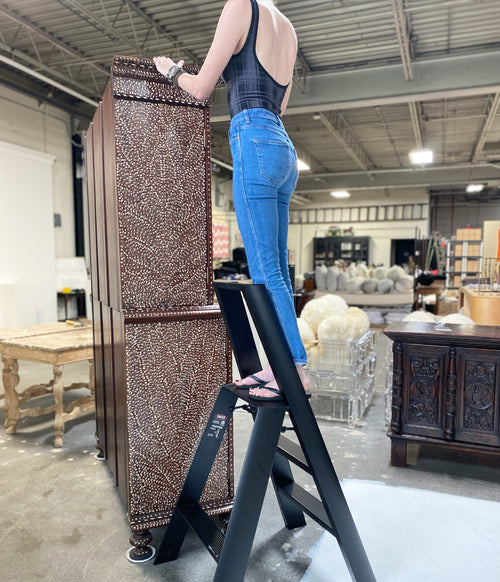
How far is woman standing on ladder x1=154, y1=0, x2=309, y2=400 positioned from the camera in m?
1.45

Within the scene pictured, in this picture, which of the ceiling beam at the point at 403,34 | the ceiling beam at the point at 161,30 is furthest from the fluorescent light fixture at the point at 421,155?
the ceiling beam at the point at 161,30

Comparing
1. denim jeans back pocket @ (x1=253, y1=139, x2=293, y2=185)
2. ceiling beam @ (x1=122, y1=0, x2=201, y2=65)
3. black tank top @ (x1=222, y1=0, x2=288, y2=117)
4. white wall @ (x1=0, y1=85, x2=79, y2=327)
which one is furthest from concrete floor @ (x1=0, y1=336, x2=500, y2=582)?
ceiling beam @ (x1=122, y1=0, x2=201, y2=65)

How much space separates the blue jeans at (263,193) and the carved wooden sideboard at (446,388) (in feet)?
5.37

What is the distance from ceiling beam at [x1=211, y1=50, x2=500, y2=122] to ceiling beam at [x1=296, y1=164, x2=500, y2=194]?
23.0ft

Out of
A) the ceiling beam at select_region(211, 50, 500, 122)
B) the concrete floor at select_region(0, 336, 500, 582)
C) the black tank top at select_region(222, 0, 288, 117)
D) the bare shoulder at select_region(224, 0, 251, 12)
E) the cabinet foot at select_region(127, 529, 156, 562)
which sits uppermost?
the ceiling beam at select_region(211, 50, 500, 122)

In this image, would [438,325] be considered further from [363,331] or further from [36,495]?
[36,495]

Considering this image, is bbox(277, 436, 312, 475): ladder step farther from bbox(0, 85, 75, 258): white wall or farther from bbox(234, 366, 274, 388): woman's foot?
bbox(0, 85, 75, 258): white wall

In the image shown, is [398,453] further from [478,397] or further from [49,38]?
[49,38]

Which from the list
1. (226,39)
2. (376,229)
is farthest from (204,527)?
(376,229)

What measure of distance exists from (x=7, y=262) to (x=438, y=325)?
6965 millimetres

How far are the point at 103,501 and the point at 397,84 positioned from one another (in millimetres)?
7011

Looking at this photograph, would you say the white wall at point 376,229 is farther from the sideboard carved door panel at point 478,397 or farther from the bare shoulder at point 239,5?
the bare shoulder at point 239,5

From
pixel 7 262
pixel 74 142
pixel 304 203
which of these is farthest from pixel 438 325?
pixel 304 203

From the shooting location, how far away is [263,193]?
4.79 feet
